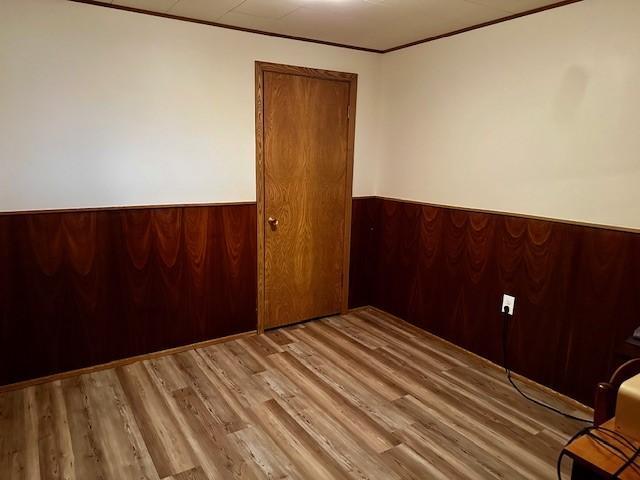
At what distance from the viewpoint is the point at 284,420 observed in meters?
2.38

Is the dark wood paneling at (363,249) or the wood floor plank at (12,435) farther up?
the dark wood paneling at (363,249)

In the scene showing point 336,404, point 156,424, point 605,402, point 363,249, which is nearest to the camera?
point 605,402

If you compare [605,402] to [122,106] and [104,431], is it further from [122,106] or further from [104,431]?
[122,106]

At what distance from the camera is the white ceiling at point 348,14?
8.13 ft

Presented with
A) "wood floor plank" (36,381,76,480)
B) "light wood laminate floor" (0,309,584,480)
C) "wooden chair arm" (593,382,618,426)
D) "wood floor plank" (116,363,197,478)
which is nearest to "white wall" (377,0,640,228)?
"light wood laminate floor" (0,309,584,480)

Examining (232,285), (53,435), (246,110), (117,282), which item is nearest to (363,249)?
(232,285)

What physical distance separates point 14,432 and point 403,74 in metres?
3.47

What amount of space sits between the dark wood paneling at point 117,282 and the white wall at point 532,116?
152cm

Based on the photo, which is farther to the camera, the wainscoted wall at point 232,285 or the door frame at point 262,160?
the door frame at point 262,160

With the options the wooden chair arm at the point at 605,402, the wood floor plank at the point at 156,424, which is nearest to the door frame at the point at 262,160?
the wood floor plank at the point at 156,424

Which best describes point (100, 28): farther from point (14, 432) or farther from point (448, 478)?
point (448, 478)

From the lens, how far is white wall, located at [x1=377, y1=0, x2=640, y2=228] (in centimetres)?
224

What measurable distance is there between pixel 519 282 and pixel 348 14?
199 centimetres

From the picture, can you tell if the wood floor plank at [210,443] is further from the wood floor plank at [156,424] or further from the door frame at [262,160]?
the door frame at [262,160]
